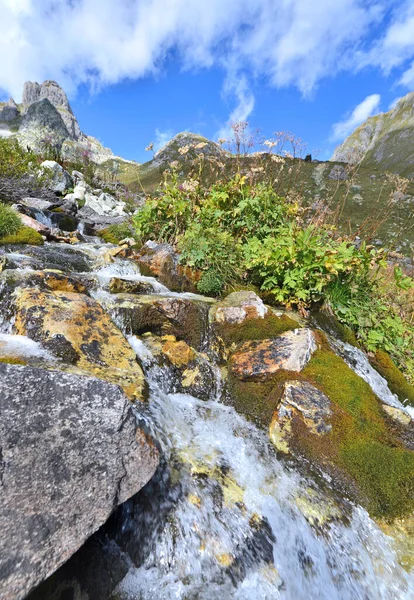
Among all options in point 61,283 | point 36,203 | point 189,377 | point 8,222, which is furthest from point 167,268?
point 36,203

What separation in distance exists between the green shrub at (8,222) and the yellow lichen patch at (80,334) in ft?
18.8

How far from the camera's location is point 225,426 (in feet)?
13.0

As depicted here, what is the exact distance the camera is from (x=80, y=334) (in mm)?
4020

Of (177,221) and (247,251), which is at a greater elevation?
(177,221)

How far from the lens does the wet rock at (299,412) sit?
379 cm

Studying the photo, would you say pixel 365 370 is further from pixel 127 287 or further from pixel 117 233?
pixel 117 233

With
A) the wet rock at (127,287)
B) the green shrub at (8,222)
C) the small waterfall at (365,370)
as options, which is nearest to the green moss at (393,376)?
the small waterfall at (365,370)

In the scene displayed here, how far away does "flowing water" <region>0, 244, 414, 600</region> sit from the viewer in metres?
2.40

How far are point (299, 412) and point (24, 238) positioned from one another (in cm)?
920

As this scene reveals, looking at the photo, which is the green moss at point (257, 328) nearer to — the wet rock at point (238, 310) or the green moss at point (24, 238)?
the wet rock at point (238, 310)

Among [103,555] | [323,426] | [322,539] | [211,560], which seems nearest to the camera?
[103,555]

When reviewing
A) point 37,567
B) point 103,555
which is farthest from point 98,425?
point 103,555

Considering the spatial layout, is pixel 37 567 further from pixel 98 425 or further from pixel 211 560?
pixel 211 560

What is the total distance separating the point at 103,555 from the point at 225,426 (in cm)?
203
